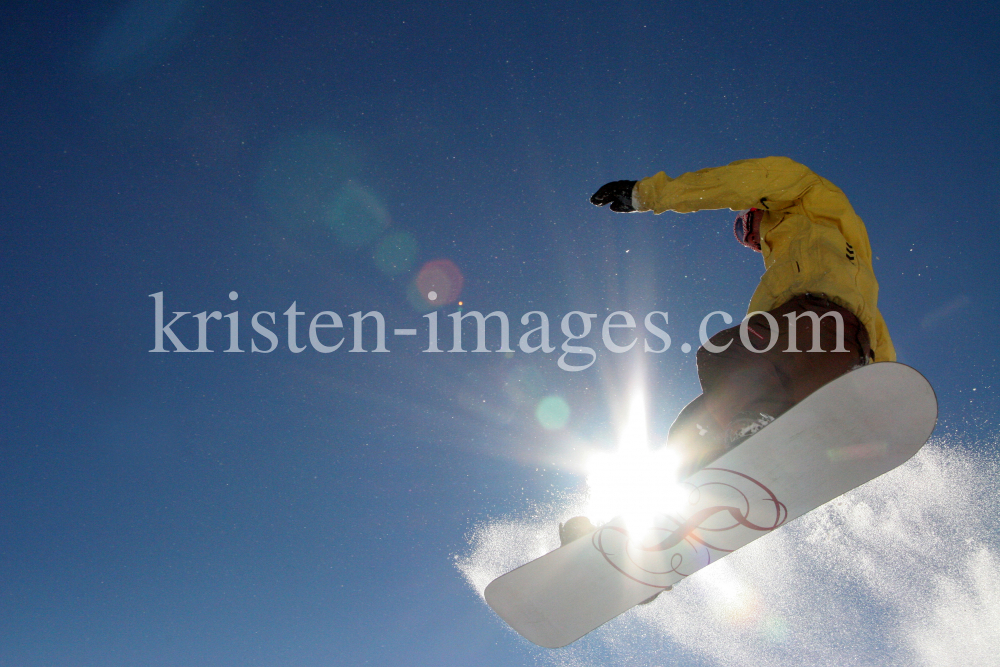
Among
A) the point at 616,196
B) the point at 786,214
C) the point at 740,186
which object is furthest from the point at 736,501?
the point at 616,196

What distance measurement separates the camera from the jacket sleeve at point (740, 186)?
303 centimetres

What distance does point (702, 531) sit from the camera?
3.37 metres

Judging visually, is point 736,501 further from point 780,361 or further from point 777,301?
point 777,301

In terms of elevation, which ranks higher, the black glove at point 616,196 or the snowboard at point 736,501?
the black glove at point 616,196

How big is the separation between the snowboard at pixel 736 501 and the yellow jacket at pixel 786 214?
1.44 feet

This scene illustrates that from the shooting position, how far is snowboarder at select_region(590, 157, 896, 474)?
2.70 metres

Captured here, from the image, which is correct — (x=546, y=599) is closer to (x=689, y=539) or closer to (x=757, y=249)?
(x=689, y=539)

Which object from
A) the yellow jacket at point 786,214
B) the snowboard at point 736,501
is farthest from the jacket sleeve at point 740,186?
the snowboard at point 736,501

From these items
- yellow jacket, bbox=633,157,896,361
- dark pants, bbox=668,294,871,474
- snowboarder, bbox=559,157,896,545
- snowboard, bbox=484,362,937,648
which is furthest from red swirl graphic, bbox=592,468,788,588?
yellow jacket, bbox=633,157,896,361

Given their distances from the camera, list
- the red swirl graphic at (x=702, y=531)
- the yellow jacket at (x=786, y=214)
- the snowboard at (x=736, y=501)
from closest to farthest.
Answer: the snowboard at (x=736, y=501)
the yellow jacket at (x=786, y=214)
the red swirl graphic at (x=702, y=531)

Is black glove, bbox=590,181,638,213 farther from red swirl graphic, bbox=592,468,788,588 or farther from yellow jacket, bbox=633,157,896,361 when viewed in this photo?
red swirl graphic, bbox=592,468,788,588

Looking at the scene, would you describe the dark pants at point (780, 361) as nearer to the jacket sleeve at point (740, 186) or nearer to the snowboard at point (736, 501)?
the snowboard at point (736, 501)

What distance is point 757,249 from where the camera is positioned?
3.39 m

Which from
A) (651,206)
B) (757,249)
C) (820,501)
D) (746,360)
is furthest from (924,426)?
(651,206)
